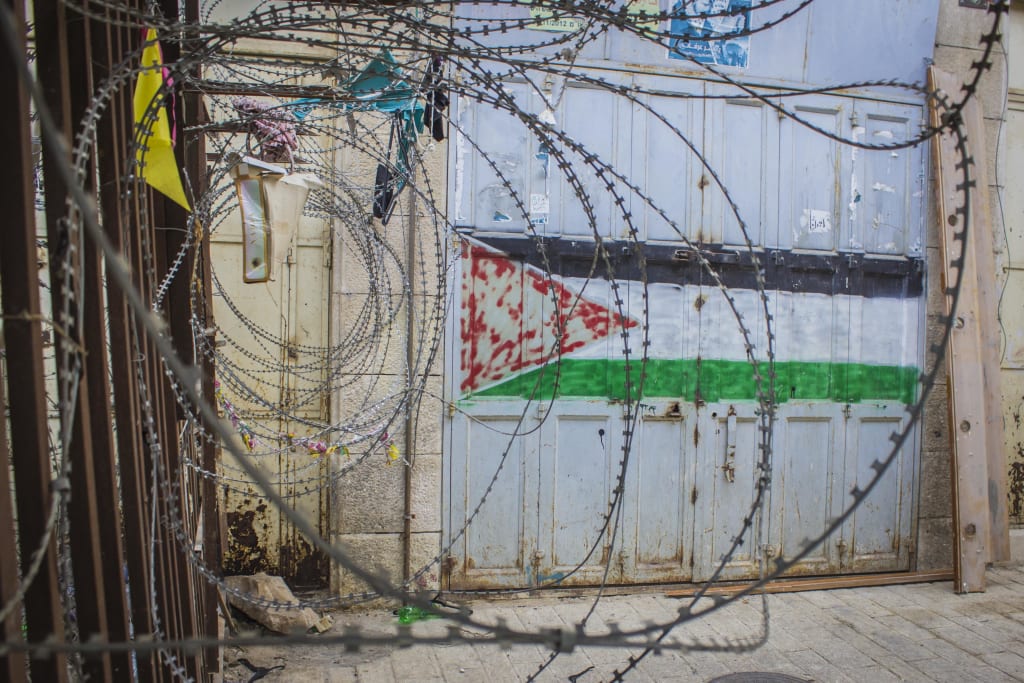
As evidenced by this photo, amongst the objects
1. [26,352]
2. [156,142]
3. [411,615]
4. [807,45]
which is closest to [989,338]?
[807,45]

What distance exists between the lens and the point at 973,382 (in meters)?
5.82

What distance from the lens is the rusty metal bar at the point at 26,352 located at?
1672 mm

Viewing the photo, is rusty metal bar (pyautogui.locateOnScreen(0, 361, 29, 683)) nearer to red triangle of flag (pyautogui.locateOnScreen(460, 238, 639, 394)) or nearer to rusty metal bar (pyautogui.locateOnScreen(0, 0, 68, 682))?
rusty metal bar (pyautogui.locateOnScreen(0, 0, 68, 682))

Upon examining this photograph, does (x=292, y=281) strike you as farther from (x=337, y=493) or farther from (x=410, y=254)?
(x=337, y=493)

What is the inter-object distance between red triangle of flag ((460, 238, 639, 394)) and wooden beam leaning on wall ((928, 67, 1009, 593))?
2951 millimetres

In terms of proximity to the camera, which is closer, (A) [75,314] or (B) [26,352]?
(B) [26,352]

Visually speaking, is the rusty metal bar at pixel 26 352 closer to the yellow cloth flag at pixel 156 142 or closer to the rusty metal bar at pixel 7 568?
the rusty metal bar at pixel 7 568

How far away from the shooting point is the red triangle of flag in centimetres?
528

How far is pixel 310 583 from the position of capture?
17.2 feet

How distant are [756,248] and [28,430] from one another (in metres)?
4.98

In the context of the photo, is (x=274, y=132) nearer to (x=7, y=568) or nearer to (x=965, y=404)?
(x=7, y=568)

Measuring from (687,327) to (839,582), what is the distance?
2.20 meters

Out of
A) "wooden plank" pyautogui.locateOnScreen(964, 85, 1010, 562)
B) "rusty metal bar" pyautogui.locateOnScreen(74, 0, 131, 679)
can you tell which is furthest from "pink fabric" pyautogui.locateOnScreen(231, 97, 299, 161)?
"wooden plank" pyautogui.locateOnScreen(964, 85, 1010, 562)

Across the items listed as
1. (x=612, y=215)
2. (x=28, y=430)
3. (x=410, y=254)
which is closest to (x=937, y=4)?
(x=612, y=215)
